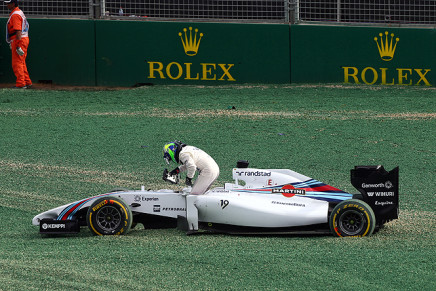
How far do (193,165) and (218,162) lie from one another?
4.34m

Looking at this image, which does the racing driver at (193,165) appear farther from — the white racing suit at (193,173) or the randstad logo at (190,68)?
the randstad logo at (190,68)

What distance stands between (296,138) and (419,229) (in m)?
6.21

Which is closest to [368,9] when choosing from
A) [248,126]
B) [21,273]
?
[248,126]

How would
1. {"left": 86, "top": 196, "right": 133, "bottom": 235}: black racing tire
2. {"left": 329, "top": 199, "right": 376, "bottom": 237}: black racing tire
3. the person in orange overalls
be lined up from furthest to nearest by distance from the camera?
the person in orange overalls → {"left": 86, "top": 196, "right": 133, "bottom": 235}: black racing tire → {"left": 329, "top": 199, "right": 376, "bottom": 237}: black racing tire

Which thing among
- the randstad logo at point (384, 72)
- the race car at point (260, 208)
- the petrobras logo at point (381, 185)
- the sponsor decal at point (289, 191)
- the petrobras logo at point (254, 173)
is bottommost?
the race car at point (260, 208)

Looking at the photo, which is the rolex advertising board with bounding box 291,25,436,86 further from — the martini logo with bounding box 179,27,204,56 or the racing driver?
the racing driver

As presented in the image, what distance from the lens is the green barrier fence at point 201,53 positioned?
20.2 metres

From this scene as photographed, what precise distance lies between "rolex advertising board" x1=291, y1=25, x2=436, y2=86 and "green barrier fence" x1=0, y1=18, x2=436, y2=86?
0.08ft

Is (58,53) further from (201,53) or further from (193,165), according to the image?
(193,165)

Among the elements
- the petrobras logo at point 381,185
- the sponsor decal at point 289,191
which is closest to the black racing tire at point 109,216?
the sponsor decal at point 289,191

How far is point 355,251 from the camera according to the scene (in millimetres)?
8867

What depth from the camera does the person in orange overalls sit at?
19.3m

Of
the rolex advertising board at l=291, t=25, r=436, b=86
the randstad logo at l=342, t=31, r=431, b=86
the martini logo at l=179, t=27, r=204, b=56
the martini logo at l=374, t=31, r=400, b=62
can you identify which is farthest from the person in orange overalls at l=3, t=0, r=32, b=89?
the martini logo at l=374, t=31, r=400, b=62

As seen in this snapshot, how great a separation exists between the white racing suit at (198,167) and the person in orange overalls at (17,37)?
10.3 meters
